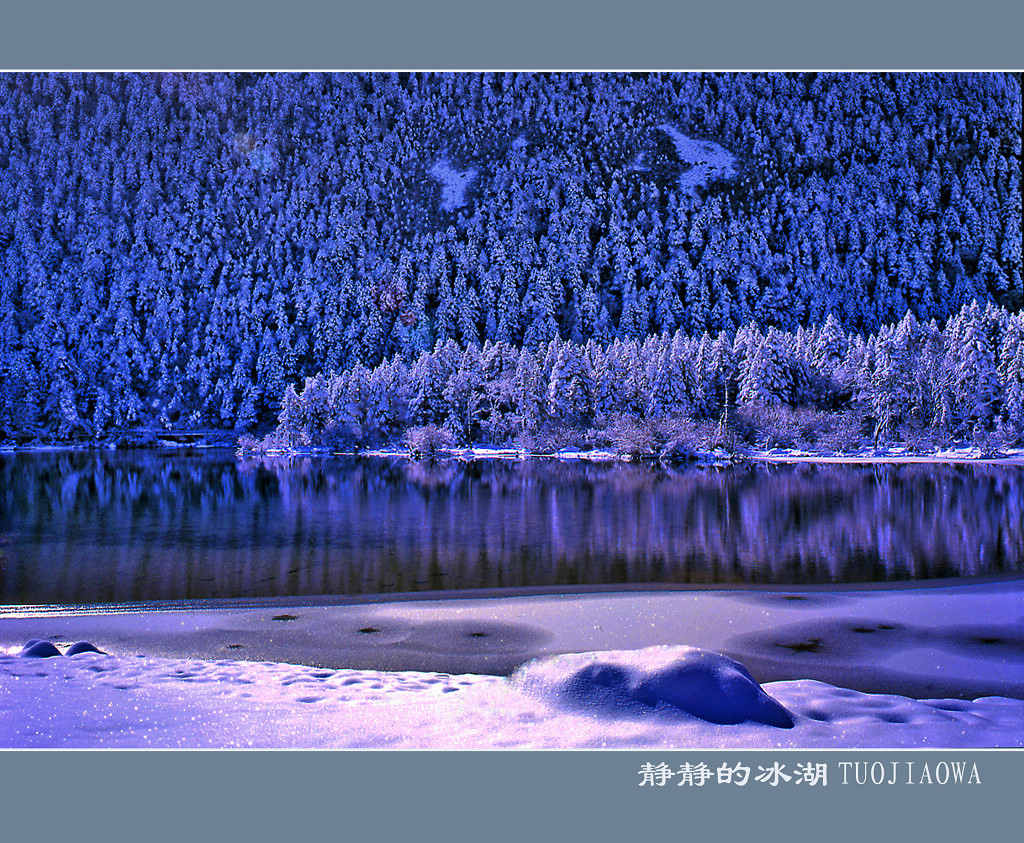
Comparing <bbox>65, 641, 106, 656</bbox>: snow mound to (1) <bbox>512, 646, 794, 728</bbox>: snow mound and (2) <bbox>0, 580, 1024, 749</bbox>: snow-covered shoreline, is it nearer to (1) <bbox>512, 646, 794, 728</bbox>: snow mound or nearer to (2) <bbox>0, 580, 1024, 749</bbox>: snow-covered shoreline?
(2) <bbox>0, 580, 1024, 749</bbox>: snow-covered shoreline

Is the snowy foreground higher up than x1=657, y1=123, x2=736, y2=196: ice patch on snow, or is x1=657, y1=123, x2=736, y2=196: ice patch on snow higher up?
x1=657, y1=123, x2=736, y2=196: ice patch on snow

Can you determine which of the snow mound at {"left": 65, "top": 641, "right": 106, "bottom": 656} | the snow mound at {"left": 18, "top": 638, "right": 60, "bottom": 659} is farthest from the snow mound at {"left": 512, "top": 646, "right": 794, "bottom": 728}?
the snow mound at {"left": 18, "top": 638, "right": 60, "bottom": 659}

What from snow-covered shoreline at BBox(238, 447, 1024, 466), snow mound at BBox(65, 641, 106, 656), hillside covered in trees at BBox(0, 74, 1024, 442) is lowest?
snow mound at BBox(65, 641, 106, 656)

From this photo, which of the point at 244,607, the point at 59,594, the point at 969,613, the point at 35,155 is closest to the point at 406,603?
the point at 244,607

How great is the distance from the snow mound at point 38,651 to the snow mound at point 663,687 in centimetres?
344

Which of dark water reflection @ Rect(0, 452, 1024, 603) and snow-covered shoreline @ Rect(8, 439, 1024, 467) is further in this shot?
snow-covered shoreline @ Rect(8, 439, 1024, 467)

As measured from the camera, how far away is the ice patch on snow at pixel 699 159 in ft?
83.8

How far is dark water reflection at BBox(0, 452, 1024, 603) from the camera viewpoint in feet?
30.4

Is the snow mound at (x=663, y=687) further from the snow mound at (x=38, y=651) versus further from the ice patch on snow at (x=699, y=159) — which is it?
the ice patch on snow at (x=699, y=159)

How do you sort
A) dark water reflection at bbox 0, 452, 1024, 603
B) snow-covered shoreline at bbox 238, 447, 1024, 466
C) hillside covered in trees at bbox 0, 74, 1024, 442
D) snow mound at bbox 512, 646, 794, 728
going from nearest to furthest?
snow mound at bbox 512, 646, 794, 728 → dark water reflection at bbox 0, 452, 1024, 603 → hillside covered in trees at bbox 0, 74, 1024, 442 → snow-covered shoreline at bbox 238, 447, 1024, 466

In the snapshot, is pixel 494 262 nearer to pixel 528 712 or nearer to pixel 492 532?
pixel 492 532

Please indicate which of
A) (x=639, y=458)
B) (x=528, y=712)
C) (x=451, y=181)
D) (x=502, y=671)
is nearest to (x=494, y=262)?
(x=451, y=181)

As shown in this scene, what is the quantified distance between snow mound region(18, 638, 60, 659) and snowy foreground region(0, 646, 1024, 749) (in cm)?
47

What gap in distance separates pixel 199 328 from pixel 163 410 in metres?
5.26
